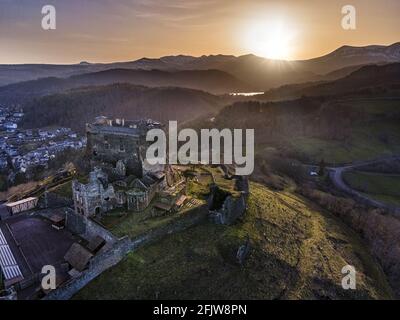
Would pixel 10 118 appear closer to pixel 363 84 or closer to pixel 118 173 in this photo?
pixel 118 173

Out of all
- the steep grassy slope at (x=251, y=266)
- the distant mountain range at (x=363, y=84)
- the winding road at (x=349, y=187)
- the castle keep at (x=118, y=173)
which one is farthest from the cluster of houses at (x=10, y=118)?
the steep grassy slope at (x=251, y=266)

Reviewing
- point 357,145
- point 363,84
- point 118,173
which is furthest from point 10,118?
point 363,84

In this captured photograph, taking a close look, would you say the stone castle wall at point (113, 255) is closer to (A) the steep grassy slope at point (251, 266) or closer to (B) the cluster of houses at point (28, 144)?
(A) the steep grassy slope at point (251, 266)

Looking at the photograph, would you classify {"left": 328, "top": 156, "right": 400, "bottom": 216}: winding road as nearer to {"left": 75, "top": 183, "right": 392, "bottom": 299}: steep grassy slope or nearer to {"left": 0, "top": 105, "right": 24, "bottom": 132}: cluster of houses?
{"left": 75, "top": 183, "right": 392, "bottom": 299}: steep grassy slope

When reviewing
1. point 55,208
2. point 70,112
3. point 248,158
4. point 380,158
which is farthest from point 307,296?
point 70,112

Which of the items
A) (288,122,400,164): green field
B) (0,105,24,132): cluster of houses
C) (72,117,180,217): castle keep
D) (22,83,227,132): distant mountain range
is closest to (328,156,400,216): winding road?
(288,122,400,164): green field
